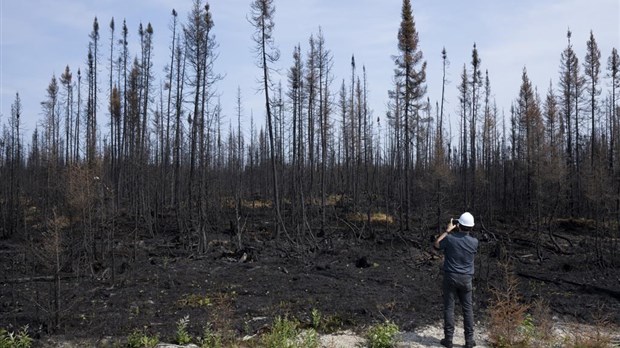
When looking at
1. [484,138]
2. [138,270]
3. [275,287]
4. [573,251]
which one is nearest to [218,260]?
[138,270]

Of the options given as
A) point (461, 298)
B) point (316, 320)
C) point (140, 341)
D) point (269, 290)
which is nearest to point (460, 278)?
point (461, 298)

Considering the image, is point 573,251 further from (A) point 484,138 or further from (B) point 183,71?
(A) point 484,138

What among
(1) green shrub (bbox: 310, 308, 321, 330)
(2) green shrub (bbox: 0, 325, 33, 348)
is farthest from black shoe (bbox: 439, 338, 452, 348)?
(2) green shrub (bbox: 0, 325, 33, 348)

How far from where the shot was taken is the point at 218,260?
14.3 meters

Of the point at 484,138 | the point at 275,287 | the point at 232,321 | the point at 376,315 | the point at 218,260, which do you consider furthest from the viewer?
the point at 484,138

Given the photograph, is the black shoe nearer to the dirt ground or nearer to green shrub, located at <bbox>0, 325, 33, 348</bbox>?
the dirt ground

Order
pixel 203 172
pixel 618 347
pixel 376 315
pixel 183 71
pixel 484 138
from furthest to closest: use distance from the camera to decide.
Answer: pixel 484 138 → pixel 183 71 → pixel 203 172 → pixel 376 315 → pixel 618 347

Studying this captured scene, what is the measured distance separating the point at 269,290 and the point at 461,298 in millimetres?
4743

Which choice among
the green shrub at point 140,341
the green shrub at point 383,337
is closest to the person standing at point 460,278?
the green shrub at point 383,337

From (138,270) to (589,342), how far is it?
9.98 meters

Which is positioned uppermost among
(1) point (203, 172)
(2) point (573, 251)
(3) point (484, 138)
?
(3) point (484, 138)

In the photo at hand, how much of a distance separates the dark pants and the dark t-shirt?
0.08 metres

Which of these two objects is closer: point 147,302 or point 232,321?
point 232,321

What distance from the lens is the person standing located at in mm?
6719
